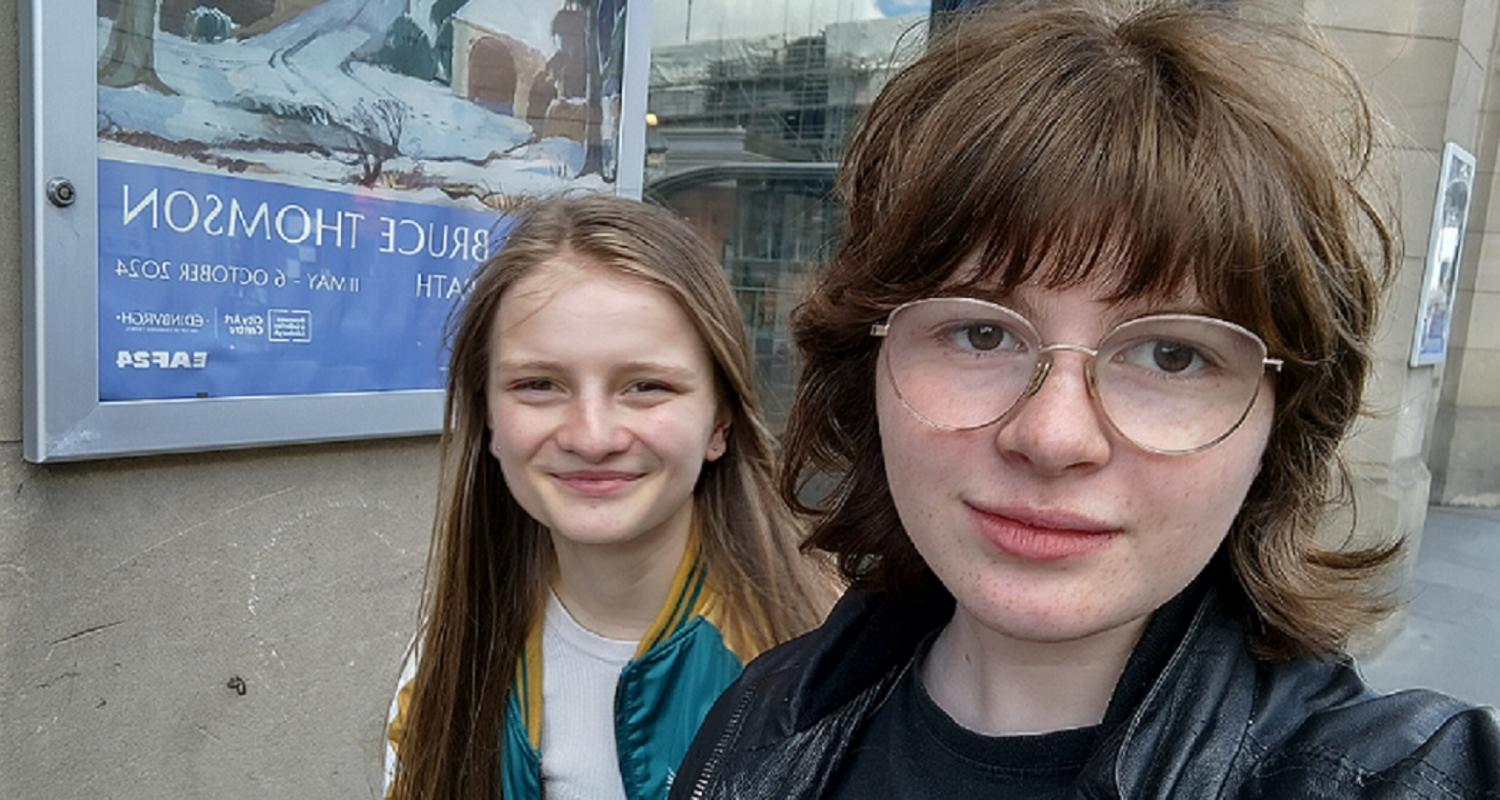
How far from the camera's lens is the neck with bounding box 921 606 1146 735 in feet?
3.31

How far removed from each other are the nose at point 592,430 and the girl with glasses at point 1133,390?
0.57 m

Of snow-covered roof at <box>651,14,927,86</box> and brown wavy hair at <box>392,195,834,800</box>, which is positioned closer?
brown wavy hair at <box>392,195,834,800</box>

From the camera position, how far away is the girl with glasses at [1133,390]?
0.86 m

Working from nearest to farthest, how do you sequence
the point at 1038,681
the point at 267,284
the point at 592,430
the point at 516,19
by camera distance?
the point at 1038,681 < the point at 592,430 < the point at 267,284 < the point at 516,19

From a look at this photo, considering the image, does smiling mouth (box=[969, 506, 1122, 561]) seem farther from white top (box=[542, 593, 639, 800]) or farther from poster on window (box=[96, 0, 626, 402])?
poster on window (box=[96, 0, 626, 402])

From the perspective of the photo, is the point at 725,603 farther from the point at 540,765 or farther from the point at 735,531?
the point at 540,765

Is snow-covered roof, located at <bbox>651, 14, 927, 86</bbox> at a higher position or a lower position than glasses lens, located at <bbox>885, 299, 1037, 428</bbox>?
higher

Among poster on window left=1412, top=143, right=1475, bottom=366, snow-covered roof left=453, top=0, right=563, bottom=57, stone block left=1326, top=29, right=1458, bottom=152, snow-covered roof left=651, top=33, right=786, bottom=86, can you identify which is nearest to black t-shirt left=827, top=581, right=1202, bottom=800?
snow-covered roof left=453, top=0, right=563, bottom=57

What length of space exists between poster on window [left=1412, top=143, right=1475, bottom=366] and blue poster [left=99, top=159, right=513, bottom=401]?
4403mm

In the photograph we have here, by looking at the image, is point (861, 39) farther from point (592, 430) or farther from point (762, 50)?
point (592, 430)

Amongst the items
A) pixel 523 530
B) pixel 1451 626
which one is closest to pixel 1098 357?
pixel 523 530

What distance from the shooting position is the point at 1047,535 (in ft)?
2.92

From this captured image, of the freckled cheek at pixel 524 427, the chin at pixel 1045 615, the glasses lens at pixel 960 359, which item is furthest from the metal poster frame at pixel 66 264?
the chin at pixel 1045 615

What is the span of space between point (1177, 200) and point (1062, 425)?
0.65 ft
